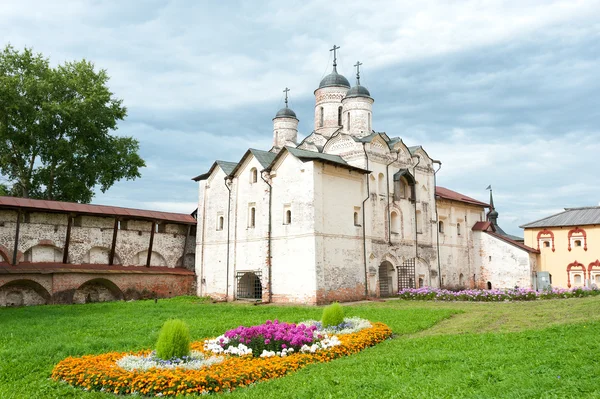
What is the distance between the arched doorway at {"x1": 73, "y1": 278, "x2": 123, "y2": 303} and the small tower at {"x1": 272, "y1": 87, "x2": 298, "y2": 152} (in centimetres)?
1250

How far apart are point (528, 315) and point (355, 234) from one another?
9.15 metres

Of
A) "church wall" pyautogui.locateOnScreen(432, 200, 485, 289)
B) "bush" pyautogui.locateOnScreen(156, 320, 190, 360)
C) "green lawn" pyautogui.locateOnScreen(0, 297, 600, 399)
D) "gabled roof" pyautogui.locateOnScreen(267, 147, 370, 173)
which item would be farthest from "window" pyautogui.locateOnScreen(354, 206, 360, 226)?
"bush" pyautogui.locateOnScreen(156, 320, 190, 360)

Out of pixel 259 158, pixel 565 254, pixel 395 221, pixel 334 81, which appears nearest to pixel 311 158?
pixel 259 158

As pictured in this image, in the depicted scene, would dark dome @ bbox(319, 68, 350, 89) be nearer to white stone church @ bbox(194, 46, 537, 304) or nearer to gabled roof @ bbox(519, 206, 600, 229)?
white stone church @ bbox(194, 46, 537, 304)

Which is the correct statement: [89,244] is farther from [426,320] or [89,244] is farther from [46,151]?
[426,320]

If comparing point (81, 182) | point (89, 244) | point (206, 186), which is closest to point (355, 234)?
point (206, 186)

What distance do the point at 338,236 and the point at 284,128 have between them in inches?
442

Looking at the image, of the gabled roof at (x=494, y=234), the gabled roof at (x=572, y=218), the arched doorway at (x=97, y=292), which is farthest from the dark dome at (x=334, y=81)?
the arched doorway at (x=97, y=292)

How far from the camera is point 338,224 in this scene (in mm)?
21156

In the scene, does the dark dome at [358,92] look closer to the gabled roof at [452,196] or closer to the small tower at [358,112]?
the small tower at [358,112]

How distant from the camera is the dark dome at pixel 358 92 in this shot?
2637 cm

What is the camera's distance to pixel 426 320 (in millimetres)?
13648

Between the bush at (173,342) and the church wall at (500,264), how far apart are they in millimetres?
24580

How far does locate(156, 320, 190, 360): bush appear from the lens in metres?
8.06
